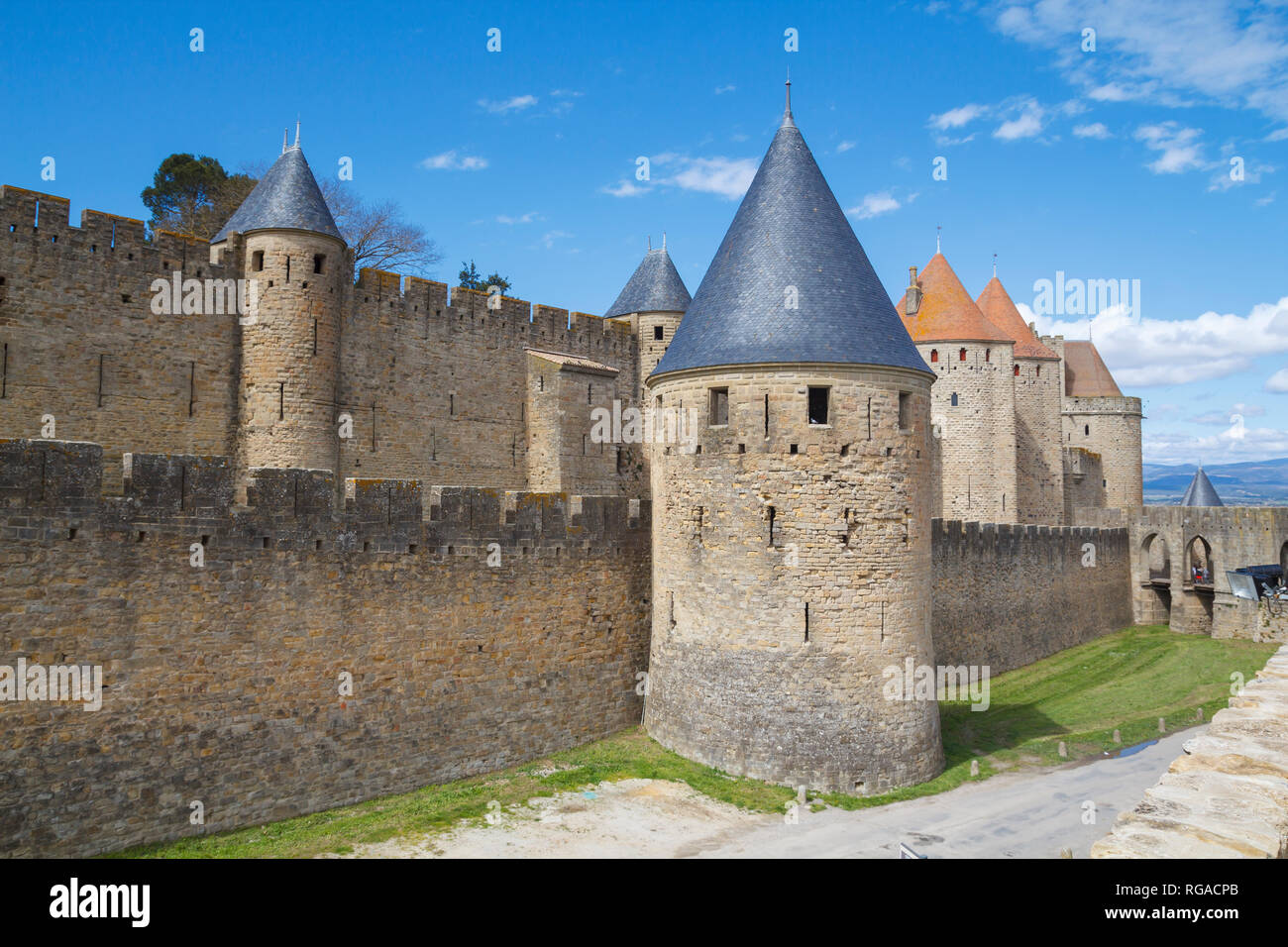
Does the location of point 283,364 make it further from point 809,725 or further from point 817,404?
point 809,725

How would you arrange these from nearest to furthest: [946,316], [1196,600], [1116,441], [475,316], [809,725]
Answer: [809,725] → [475,316] → [1196,600] → [946,316] → [1116,441]

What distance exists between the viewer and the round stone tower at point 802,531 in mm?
13383

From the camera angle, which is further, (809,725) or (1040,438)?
(1040,438)

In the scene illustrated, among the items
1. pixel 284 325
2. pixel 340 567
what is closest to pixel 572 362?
pixel 284 325

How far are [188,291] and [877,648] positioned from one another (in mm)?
15383

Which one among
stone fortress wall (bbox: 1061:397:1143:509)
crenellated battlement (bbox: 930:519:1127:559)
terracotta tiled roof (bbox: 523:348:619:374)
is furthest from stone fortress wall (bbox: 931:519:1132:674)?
stone fortress wall (bbox: 1061:397:1143:509)

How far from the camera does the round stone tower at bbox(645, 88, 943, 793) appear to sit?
1338 cm

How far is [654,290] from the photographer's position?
1062 inches

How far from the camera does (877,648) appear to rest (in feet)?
44.3

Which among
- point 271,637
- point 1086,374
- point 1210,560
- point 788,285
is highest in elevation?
point 1086,374

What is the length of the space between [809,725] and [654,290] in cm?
1670
